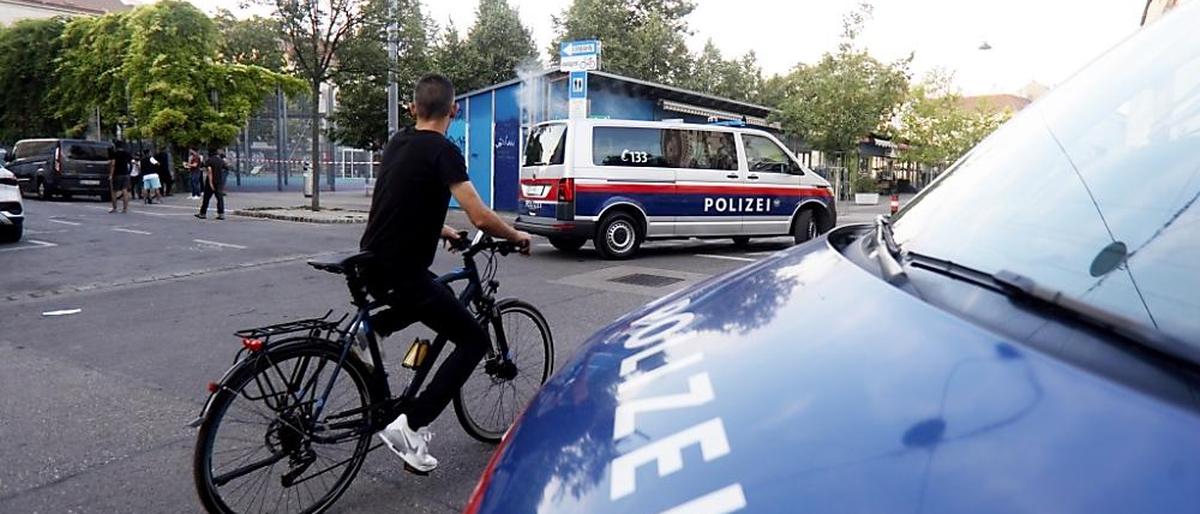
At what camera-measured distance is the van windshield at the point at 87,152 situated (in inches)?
850

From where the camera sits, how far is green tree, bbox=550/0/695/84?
3191 centimetres

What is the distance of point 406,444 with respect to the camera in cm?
309

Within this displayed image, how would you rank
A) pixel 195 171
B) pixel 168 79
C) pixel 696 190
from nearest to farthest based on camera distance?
pixel 696 190
pixel 168 79
pixel 195 171

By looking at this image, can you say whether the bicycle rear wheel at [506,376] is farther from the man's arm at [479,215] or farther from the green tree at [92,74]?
the green tree at [92,74]

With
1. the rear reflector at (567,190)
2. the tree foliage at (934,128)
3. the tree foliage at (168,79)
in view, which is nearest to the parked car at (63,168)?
the tree foliage at (168,79)

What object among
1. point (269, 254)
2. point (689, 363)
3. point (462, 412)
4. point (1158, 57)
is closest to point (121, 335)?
point (462, 412)

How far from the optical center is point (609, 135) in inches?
419

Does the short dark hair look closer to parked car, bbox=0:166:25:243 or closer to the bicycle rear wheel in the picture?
the bicycle rear wheel

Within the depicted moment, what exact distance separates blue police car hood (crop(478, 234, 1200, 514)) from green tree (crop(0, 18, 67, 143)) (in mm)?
37201

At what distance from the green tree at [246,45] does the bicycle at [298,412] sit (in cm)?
1913

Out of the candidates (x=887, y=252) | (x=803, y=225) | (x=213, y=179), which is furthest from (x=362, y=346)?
(x=213, y=179)

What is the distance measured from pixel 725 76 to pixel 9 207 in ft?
96.7

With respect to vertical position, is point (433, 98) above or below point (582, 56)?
below

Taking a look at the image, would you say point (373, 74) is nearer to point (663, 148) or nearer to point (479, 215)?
point (663, 148)
